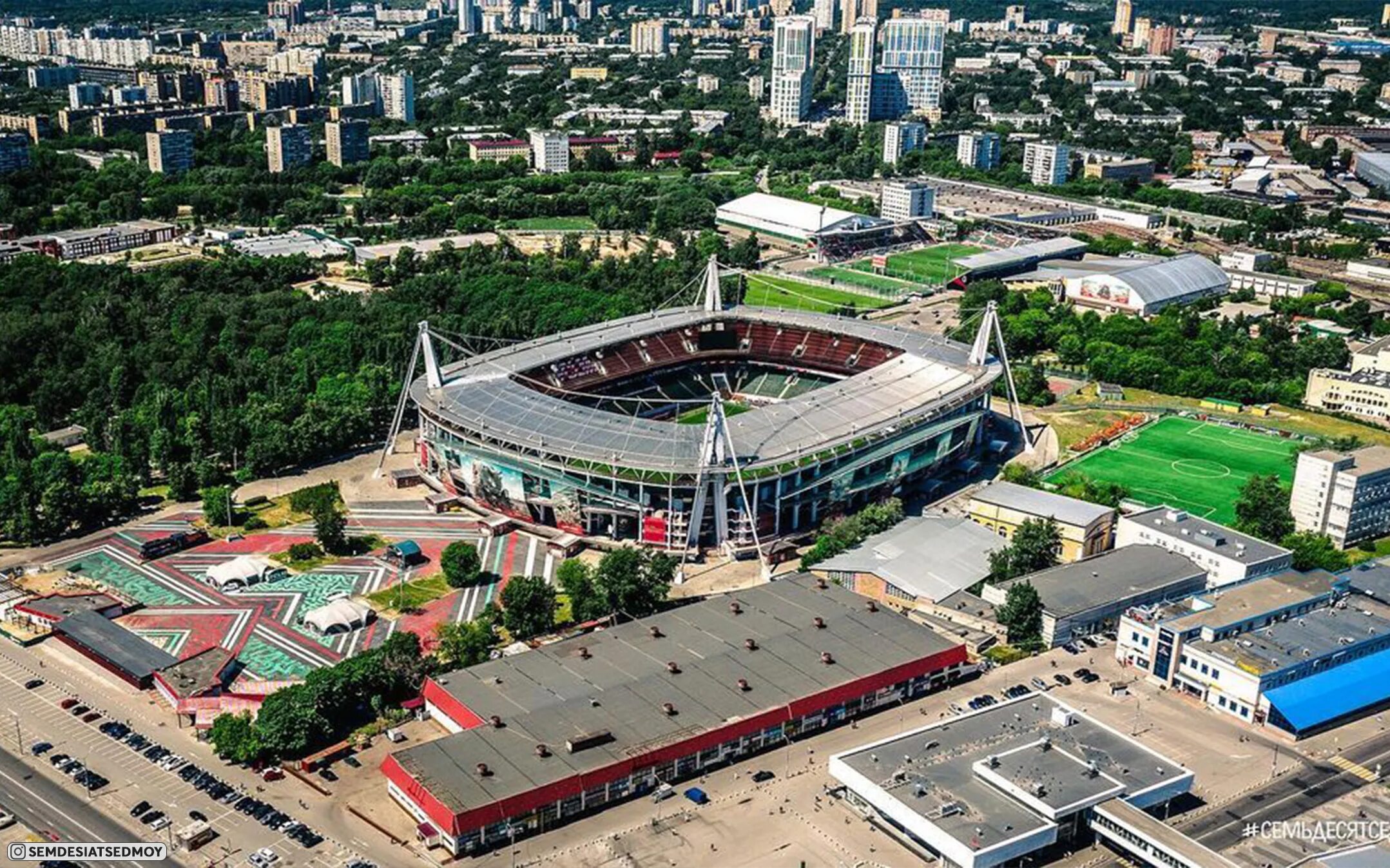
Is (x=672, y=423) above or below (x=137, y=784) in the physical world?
above

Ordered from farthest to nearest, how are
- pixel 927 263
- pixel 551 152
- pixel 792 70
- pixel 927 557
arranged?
pixel 792 70 → pixel 551 152 → pixel 927 263 → pixel 927 557

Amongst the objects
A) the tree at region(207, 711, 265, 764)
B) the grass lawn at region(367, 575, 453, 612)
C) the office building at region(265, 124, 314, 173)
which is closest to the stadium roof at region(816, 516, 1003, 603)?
the grass lawn at region(367, 575, 453, 612)

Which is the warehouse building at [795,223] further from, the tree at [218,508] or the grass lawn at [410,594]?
the grass lawn at [410,594]

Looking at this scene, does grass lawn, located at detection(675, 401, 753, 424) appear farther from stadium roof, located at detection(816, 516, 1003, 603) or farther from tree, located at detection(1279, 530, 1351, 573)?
tree, located at detection(1279, 530, 1351, 573)

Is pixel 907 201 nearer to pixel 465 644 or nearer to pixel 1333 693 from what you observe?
pixel 1333 693

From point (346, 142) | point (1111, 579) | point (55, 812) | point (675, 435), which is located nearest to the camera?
point (55, 812)

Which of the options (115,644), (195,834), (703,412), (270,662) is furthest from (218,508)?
(703,412)

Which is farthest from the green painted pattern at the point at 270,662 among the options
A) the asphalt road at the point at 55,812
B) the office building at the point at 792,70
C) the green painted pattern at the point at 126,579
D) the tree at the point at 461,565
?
the office building at the point at 792,70
